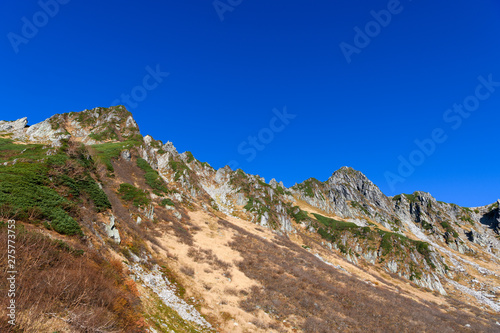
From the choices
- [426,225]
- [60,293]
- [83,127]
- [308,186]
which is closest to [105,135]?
[83,127]

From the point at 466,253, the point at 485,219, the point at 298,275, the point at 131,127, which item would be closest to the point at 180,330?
the point at 298,275

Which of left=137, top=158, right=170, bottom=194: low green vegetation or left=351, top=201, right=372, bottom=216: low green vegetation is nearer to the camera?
left=137, top=158, right=170, bottom=194: low green vegetation

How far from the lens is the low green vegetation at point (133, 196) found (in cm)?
3123

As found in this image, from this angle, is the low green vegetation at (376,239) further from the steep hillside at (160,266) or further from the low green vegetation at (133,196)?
the low green vegetation at (133,196)

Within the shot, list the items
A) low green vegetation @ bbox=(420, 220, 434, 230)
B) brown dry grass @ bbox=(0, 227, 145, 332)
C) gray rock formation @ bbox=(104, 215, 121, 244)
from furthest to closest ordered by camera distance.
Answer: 1. low green vegetation @ bbox=(420, 220, 434, 230)
2. gray rock formation @ bbox=(104, 215, 121, 244)
3. brown dry grass @ bbox=(0, 227, 145, 332)

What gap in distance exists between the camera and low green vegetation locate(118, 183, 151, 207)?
3123 cm

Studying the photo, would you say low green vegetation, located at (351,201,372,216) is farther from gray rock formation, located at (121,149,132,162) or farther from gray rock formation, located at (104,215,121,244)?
gray rock formation, located at (104,215,121,244)

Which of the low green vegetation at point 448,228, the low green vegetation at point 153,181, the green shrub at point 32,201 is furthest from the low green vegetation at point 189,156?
the low green vegetation at point 448,228

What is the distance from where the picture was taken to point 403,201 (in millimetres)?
137500

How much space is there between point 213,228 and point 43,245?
29529 millimetres

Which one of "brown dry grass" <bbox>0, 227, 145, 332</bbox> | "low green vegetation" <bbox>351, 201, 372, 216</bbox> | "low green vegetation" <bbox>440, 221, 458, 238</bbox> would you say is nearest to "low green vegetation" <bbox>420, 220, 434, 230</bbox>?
"low green vegetation" <bbox>440, 221, 458, 238</bbox>

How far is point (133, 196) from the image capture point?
3222cm

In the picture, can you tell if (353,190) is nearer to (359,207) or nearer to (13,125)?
(359,207)

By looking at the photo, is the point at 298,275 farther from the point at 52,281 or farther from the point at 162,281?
the point at 52,281
